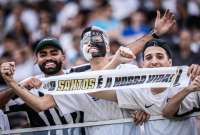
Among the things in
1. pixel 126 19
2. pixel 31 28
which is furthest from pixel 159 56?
pixel 31 28

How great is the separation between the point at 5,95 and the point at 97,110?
2.67ft

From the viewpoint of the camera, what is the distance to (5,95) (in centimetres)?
780

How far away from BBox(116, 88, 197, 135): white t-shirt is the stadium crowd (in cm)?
429

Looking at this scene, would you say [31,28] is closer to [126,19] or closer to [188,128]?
[126,19]

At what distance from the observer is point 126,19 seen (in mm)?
14703

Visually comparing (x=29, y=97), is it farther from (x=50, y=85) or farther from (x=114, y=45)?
(x=114, y=45)

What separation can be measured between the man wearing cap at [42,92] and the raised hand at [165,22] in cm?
91

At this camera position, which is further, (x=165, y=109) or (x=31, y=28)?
(x=31, y=28)

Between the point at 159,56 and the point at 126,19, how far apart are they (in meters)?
6.97

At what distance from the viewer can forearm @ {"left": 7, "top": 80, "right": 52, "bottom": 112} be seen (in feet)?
24.6

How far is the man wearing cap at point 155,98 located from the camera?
748cm

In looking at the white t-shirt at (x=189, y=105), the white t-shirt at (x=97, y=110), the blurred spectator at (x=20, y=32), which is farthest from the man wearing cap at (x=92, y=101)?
the blurred spectator at (x=20, y=32)

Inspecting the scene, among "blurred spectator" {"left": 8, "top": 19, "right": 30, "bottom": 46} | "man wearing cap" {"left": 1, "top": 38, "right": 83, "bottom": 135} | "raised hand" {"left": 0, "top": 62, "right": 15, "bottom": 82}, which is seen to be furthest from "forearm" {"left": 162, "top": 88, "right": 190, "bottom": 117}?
"blurred spectator" {"left": 8, "top": 19, "right": 30, "bottom": 46}

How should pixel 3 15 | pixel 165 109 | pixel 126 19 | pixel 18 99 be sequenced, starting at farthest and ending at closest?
pixel 3 15 → pixel 126 19 → pixel 18 99 → pixel 165 109
